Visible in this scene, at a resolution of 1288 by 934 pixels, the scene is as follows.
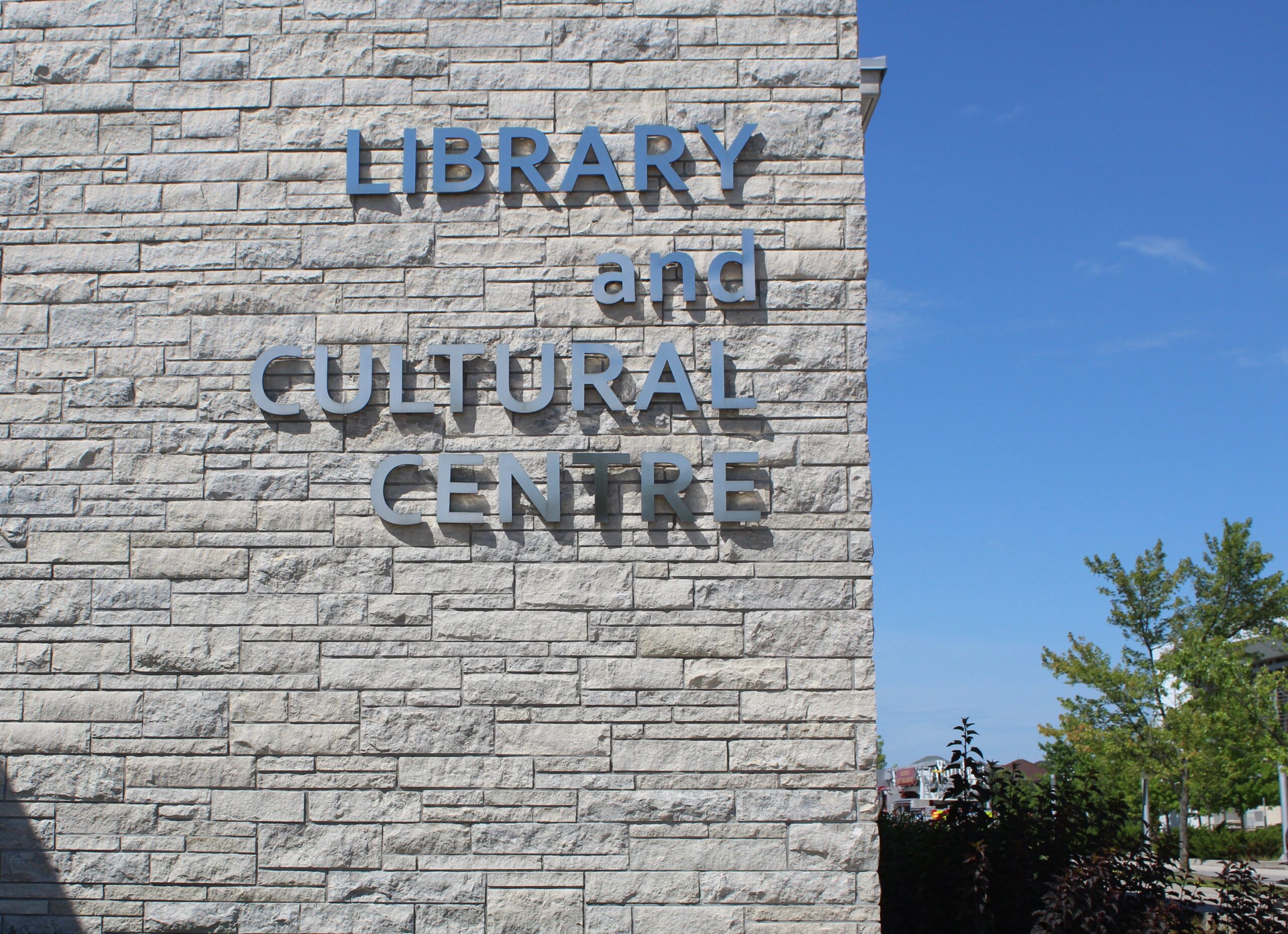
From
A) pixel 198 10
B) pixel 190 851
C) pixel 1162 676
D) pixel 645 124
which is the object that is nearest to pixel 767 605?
pixel 645 124

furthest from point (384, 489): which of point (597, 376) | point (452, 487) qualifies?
point (597, 376)

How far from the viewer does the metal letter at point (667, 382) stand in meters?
5.68

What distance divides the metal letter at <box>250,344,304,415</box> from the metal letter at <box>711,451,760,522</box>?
2.38m

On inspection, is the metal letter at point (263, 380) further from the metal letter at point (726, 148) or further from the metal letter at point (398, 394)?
the metal letter at point (726, 148)

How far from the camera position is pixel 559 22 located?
611 centimetres

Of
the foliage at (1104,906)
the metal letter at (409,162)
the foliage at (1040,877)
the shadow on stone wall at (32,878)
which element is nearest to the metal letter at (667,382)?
the metal letter at (409,162)

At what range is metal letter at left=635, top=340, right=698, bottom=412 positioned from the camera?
18.6 feet

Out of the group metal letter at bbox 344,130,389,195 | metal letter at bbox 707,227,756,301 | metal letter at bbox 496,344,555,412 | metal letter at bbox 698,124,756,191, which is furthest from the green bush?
metal letter at bbox 344,130,389,195

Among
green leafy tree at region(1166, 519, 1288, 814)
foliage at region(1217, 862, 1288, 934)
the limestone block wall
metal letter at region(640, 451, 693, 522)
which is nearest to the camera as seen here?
the limestone block wall

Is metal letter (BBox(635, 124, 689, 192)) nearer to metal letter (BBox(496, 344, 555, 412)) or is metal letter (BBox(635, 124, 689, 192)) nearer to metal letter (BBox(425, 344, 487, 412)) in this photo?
metal letter (BBox(496, 344, 555, 412))

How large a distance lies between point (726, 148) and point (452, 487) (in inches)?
99.6

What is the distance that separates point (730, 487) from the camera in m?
5.59

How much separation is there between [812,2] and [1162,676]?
72.5ft

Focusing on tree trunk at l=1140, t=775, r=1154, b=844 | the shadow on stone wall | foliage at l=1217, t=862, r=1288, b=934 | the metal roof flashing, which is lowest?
tree trunk at l=1140, t=775, r=1154, b=844
